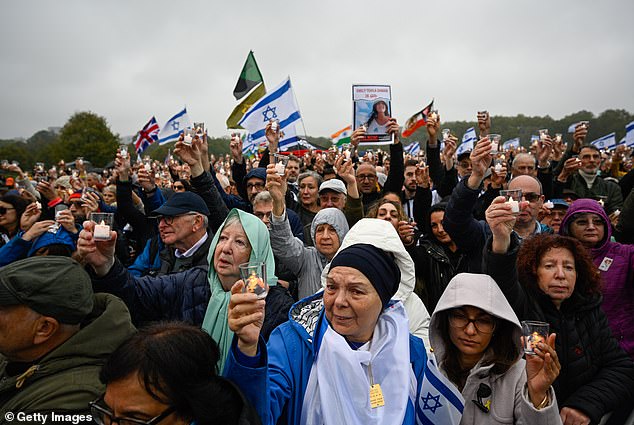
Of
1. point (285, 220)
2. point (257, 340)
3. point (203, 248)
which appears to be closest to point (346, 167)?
point (285, 220)

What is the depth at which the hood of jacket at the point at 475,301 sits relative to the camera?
93.0 inches

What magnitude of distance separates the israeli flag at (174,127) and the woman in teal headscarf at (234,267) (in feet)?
35.0

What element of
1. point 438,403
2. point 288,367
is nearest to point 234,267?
point 288,367

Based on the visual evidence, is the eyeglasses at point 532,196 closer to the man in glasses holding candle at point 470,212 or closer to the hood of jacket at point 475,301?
the man in glasses holding candle at point 470,212

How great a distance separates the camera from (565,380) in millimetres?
2818

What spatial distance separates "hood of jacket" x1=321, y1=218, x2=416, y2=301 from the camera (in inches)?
105

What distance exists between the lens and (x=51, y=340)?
6.43 feet

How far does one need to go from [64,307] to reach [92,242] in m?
0.91

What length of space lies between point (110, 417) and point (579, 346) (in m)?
2.97

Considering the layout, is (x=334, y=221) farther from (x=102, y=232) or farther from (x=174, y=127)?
(x=174, y=127)

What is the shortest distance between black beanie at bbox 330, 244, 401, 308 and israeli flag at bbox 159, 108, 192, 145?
11602 millimetres
